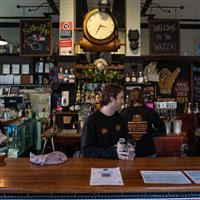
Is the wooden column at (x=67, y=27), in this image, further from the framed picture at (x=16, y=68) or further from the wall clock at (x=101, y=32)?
the wall clock at (x=101, y=32)

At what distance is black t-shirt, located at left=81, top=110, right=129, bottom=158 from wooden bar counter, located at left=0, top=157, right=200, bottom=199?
25 cm

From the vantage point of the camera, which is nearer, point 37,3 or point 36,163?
point 36,163

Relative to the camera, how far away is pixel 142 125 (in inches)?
169

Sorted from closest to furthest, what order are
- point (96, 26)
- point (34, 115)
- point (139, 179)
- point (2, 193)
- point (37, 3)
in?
point (2, 193) → point (139, 179) → point (96, 26) → point (37, 3) → point (34, 115)

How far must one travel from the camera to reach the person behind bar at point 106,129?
289 centimetres

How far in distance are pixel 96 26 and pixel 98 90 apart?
4222 mm

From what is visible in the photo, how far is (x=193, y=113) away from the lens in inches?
299

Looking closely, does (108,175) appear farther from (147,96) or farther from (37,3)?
(37,3)

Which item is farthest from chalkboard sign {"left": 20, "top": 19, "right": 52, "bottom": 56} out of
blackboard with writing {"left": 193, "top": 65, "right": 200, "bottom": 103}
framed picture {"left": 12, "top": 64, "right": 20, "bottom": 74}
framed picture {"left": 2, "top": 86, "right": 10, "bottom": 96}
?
blackboard with writing {"left": 193, "top": 65, "right": 200, "bottom": 103}

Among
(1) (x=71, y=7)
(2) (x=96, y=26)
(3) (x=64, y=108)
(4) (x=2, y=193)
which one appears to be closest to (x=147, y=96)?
(3) (x=64, y=108)

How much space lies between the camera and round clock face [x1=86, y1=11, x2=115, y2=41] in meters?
2.83

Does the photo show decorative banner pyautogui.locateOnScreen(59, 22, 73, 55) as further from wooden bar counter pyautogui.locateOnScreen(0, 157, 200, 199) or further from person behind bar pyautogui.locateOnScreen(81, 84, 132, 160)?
wooden bar counter pyautogui.locateOnScreen(0, 157, 200, 199)

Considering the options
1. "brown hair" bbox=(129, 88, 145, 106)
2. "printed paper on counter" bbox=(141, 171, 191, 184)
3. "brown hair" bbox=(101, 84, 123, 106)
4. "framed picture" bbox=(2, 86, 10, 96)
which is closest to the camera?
"printed paper on counter" bbox=(141, 171, 191, 184)

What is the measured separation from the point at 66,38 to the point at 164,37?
7.16ft
